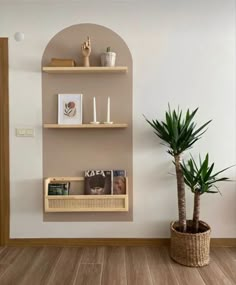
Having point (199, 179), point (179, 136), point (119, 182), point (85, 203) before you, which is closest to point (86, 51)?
point (179, 136)

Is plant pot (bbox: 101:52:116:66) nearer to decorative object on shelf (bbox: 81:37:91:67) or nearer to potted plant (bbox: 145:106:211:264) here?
decorative object on shelf (bbox: 81:37:91:67)

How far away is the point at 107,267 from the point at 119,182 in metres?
0.77

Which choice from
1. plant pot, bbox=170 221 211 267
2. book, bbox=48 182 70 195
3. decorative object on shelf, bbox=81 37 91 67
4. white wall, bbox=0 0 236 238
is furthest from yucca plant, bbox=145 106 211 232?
book, bbox=48 182 70 195

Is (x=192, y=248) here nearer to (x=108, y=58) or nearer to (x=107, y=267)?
(x=107, y=267)

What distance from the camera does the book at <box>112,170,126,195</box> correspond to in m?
2.64

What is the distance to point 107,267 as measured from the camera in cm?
231

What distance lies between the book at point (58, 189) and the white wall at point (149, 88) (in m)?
0.18

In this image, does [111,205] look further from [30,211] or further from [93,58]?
[93,58]

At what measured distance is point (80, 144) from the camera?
270cm

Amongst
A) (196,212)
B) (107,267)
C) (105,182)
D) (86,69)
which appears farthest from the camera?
(105,182)

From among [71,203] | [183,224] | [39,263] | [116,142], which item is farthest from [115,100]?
[39,263]

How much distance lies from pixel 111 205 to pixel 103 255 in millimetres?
466

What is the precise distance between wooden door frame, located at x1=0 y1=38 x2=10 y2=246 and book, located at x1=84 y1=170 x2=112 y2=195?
2.66 ft

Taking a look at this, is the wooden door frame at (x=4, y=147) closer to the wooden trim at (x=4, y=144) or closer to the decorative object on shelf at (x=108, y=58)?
the wooden trim at (x=4, y=144)
